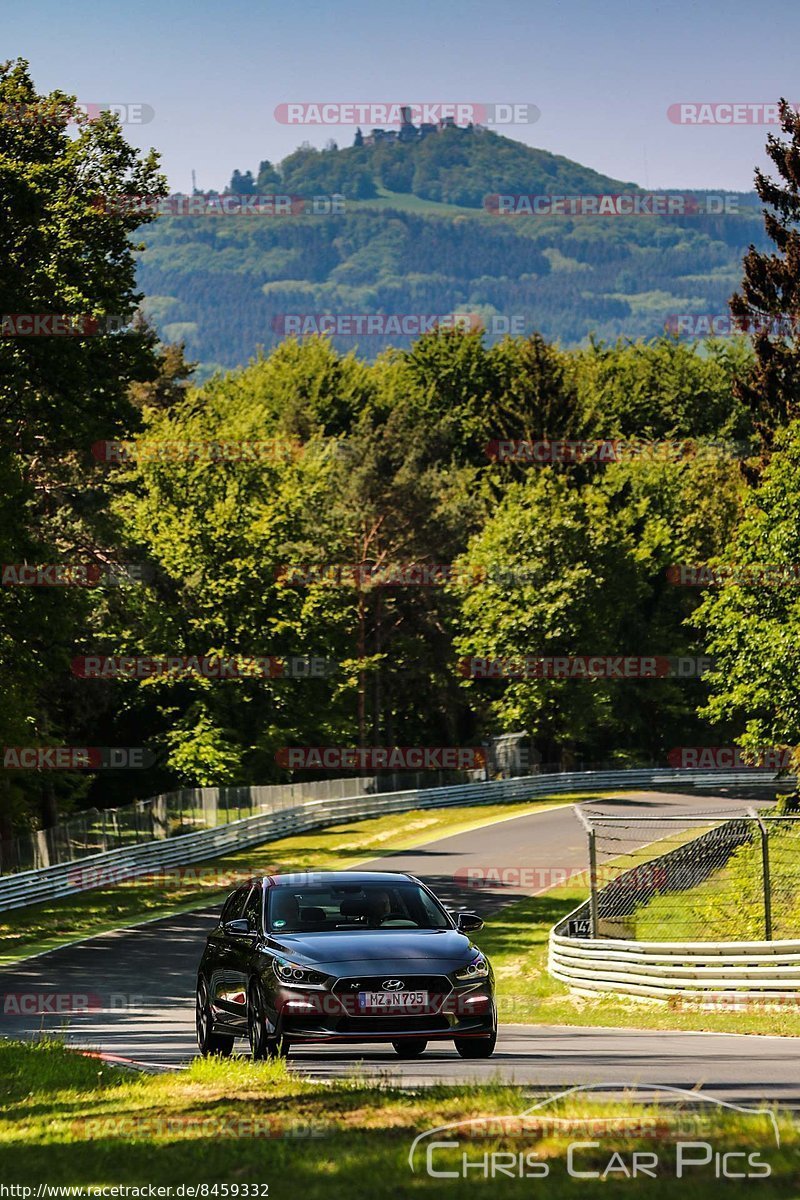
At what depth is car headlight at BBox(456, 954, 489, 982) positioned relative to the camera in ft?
40.1

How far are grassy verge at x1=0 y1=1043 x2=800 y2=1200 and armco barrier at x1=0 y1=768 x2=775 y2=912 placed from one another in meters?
26.0

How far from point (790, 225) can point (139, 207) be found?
23.8 metres

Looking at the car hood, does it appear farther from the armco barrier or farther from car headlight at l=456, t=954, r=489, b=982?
the armco barrier

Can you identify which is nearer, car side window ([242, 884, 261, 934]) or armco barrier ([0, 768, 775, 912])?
car side window ([242, 884, 261, 934])

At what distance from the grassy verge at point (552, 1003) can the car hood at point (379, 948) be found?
6.06 m

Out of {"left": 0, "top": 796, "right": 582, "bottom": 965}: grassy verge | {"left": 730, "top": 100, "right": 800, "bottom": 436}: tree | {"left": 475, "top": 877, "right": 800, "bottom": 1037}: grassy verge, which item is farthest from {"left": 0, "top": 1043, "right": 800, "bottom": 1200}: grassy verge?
{"left": 730, "top": 100, "right": 800, "bottom": 436}: tree

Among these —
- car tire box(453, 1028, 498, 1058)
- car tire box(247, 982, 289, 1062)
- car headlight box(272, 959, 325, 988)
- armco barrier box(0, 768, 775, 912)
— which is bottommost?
armco barrier box(0, 768, 775, 912)

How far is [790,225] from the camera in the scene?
2025 inches

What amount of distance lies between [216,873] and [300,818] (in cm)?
1105

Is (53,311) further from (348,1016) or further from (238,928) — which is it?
(348,1016)

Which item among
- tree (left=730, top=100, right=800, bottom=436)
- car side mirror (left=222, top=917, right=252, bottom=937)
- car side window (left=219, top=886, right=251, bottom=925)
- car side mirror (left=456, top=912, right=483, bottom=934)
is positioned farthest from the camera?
tree (left=730, top=100, right=800, bottom=436)

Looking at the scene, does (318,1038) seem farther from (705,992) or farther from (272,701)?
(272,701)

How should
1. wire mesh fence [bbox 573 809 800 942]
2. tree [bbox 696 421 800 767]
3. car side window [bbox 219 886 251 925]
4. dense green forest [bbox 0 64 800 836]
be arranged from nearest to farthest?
car side window [bbox 219 886 251 925], wire mesh fence [bbox 573 809 800 942], dense green forest [bbox 0 64 800 836], tree [bbox 696 421 800 767]

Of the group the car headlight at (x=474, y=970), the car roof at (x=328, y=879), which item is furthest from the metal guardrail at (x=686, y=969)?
the car headlight at (x=474, y=970)
